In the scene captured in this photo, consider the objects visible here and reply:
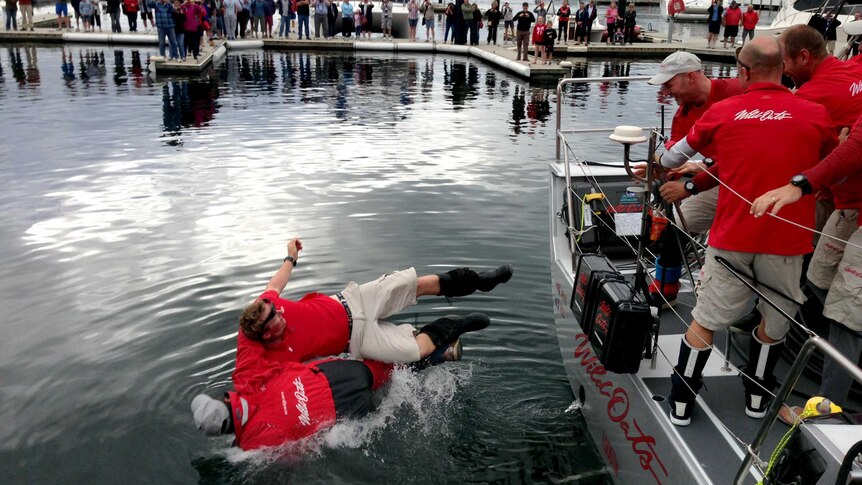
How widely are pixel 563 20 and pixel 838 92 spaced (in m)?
28.8

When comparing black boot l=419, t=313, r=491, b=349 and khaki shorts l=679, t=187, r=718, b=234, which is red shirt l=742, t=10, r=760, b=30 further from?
black boot l=419, t=313, r=491, b=349

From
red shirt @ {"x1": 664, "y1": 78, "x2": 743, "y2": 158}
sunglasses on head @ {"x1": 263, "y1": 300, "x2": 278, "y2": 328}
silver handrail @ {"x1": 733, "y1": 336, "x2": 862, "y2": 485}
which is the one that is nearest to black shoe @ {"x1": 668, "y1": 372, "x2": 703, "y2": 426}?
silver handrail @ {"x1": 733, "y1": 336, "x2": 862, "y2": 485}

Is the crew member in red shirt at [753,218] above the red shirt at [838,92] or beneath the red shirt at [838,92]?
beneath

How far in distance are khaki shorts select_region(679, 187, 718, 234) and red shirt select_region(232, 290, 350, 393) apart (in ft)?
8.37

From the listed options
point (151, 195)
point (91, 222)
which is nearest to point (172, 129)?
point (151, 195)

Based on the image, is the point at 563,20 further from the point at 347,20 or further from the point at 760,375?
the point at 760,375

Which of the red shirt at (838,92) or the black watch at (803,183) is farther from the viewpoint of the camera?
the red shirt at (838,92)

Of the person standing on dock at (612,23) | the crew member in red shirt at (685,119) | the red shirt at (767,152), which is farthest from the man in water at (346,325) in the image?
the person standing on dock at (612,23)

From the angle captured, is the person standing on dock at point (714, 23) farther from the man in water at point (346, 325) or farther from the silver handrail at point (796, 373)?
the silver handrail at point (796, 373)

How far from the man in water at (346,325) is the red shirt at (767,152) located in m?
2.44

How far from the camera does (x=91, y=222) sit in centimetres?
912

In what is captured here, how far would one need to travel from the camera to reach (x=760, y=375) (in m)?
3.77

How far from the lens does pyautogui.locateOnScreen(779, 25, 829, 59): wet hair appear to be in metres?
3.83

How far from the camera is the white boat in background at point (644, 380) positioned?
107 inches
